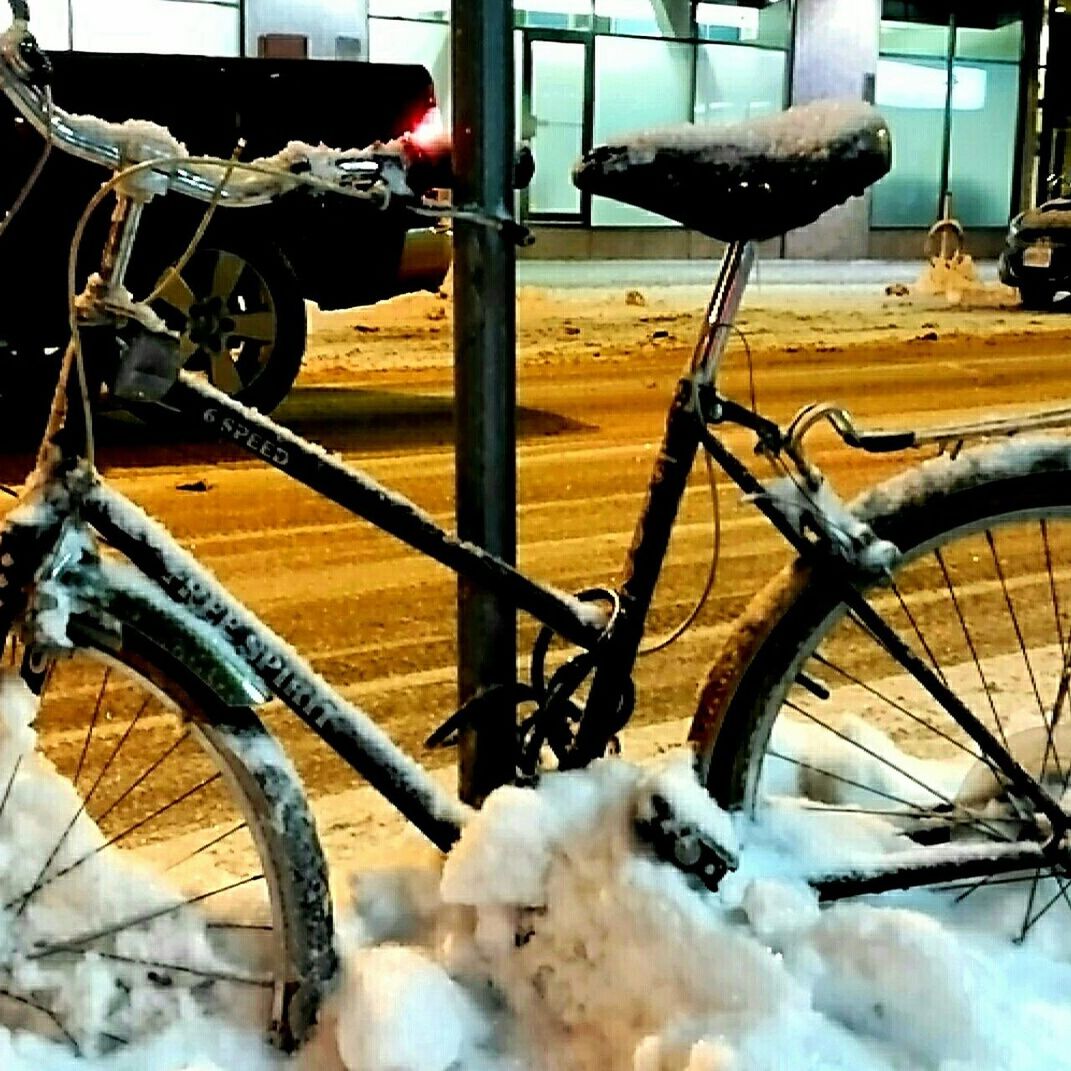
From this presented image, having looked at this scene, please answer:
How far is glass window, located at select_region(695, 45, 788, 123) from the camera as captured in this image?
84.6 ft

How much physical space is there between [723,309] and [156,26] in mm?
19283

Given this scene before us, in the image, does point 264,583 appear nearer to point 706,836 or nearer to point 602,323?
point 706,836

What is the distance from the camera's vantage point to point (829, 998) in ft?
8.36

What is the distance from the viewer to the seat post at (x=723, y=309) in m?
2.50

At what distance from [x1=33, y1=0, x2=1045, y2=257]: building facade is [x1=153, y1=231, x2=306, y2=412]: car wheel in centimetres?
1219

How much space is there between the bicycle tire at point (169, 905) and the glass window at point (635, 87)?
2269 centimetres

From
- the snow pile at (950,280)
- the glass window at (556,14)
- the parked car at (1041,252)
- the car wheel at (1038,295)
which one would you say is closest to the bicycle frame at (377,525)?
the parked car at (1041,252)

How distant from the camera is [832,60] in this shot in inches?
1075

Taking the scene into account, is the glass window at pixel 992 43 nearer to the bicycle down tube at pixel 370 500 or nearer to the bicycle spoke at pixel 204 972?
the bicycle down tube at pixel 370 500

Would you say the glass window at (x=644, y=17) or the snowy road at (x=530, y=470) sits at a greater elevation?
the glass window at (x=644, y=17)

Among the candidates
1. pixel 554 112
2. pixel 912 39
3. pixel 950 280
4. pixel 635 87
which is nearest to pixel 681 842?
pixel 950 280

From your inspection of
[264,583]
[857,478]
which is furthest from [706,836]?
[857,478]

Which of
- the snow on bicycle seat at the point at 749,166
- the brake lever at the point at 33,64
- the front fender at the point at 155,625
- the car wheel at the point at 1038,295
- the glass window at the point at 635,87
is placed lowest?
the car wheel at the point at 1038,295

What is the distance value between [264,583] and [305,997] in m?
2.93
